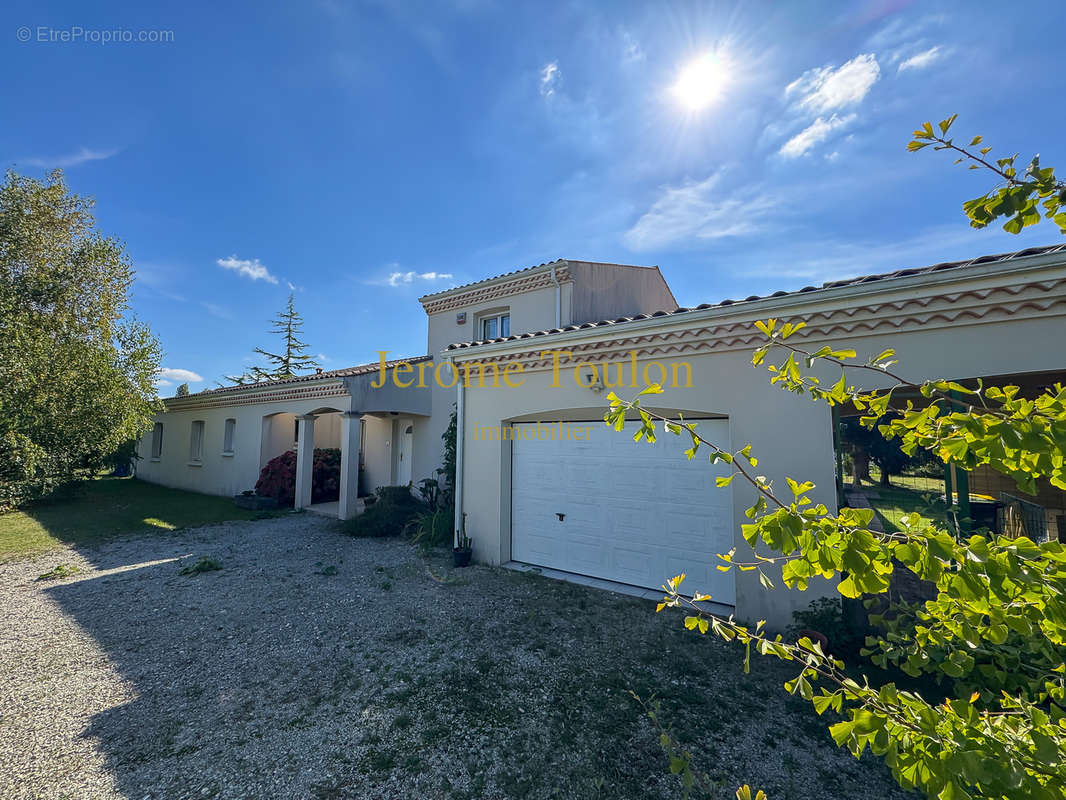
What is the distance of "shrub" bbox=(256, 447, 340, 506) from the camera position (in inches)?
535

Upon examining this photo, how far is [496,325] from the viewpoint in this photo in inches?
506

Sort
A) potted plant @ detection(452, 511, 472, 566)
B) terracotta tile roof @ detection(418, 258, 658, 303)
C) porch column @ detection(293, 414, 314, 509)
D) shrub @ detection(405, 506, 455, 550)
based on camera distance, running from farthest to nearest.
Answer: porch column @ detection(293, 414, 314, 509)
terracotta tile roof @ detection(418, 258, 658, 303)
shrub @ detection(405, 506, 455, 550)
potted plant @ detection(452, 511, 472, 566)

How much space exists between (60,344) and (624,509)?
17417 mm

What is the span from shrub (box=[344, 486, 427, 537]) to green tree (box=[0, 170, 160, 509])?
9449 mm

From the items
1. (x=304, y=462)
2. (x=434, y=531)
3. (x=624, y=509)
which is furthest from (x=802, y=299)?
(x=304, y=462)

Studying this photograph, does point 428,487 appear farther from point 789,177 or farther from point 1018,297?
point 1018,297

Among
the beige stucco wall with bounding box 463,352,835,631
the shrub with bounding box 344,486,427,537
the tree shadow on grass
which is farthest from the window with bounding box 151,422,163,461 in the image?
the beige stucco wall with bounding box 463,352,835,631

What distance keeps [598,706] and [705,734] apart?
Result: 911 millimetres

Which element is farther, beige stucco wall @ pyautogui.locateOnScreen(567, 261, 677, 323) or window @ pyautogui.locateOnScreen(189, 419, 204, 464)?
window @ pyautogui.locateOnScreen(189, 419, 204, 464)

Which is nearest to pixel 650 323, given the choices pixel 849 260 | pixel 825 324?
pixel 825 324

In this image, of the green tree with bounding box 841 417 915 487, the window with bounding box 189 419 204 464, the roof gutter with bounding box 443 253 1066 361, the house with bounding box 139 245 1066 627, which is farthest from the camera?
the window with bounding box 189 419 204 464

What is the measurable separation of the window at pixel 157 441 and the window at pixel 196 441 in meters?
3.23

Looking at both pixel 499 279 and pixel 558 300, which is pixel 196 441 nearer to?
pixel 499 279

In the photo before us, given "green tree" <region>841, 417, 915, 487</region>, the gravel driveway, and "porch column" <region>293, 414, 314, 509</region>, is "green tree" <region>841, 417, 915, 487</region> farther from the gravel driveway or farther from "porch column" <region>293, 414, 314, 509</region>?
"porch column" <region>293, 414, 314, 509</region>
